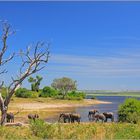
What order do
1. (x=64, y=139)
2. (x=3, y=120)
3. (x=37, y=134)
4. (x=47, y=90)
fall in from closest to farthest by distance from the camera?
(x=64, y=139) < (x=37, y=134) < (x=3, y=120) < (x=47, y=90)

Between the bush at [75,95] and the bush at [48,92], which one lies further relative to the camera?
the bush at [48,92]

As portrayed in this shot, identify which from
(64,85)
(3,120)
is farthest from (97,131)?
(64,85)

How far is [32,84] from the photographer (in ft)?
328

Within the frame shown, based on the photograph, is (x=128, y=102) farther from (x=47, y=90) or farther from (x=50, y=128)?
(x=47, y=90)

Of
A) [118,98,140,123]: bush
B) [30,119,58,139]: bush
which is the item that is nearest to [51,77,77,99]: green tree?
[118,98,140,123]: bush

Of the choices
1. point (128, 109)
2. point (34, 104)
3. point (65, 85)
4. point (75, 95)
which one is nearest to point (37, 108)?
point (34, 104)

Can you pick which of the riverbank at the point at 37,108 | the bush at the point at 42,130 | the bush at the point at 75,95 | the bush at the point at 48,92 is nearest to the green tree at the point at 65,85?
the bush at the point at 75,95

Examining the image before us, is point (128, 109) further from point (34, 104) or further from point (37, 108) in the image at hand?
point (34, 104)

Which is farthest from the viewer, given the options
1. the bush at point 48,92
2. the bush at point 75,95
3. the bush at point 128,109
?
the bush at point 48,92

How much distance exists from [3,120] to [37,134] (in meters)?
7.19

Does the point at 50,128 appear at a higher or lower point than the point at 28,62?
lower

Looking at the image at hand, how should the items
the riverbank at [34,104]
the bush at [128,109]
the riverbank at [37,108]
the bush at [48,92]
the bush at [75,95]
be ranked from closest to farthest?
the bush at [128,109] < the riverbank at [37,108] < the riverbank at [34,104] < the bush at [75,95] < the bush at [48,92]

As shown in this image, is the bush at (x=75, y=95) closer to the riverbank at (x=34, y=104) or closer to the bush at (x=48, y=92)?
the bush at (x=48, y=92)

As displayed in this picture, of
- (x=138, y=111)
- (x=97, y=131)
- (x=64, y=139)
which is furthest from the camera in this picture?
(x=138, y=111)
